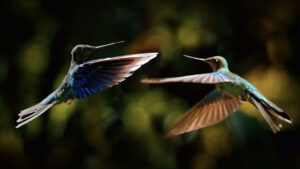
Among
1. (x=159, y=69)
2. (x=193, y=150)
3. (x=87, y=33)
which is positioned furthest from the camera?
(x=193, y=150)

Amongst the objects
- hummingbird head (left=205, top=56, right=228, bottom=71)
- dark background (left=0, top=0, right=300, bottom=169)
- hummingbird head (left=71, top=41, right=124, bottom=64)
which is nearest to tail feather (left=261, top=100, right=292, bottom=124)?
hummingbird head (left=205, top=56, right=228, bottom=71)

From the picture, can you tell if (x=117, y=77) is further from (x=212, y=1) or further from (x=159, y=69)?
(x=212, y=1)

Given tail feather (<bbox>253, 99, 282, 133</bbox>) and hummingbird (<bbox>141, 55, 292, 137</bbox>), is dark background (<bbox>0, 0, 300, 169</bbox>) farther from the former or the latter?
tail feather (<bbox>253, 99, 282, 133</bbox>)

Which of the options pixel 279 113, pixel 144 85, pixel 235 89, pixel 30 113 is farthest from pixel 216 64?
pixel 144 85

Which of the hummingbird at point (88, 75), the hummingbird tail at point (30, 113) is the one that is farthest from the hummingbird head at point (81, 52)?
the hummingbird tail at point (30, 113)

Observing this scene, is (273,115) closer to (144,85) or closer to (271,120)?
(271,120)

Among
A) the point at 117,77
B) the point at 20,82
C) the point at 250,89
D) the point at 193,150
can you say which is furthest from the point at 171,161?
the point at 117,77
